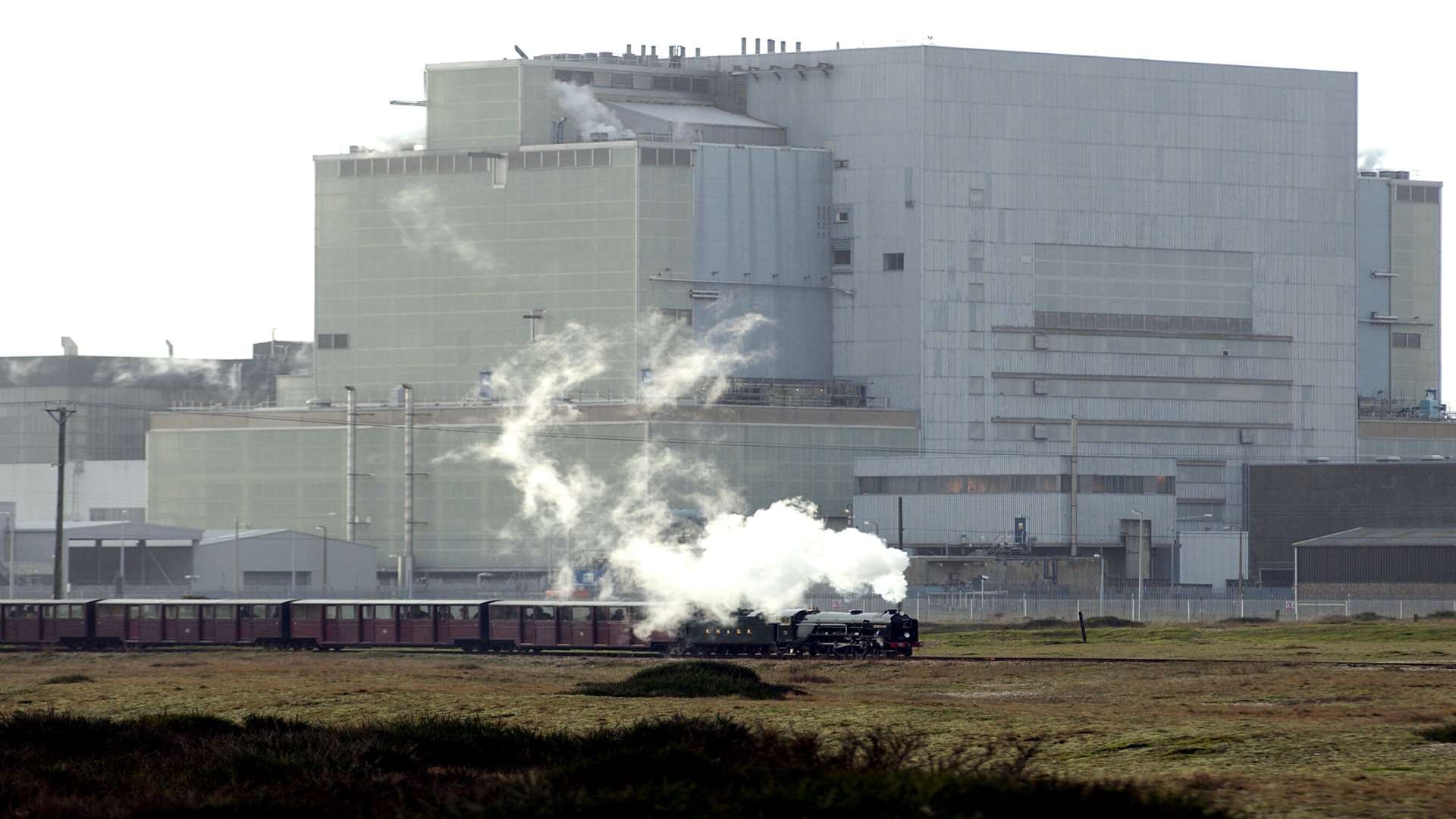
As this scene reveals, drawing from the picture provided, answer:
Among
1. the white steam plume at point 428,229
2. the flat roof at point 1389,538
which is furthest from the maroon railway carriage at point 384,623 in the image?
the white steam plume at point 428,229

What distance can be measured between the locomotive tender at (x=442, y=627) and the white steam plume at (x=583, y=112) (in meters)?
92.3

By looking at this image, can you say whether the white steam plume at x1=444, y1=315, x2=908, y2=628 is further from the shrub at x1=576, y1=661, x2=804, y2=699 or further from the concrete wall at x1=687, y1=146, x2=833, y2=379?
the shrub at x1=576, y1=661, x2=804, y2=699

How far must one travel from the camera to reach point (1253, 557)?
568ft

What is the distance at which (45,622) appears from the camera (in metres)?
103

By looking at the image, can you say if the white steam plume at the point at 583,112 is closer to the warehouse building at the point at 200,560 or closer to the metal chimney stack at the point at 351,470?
the metal chimney stack at the point at 351,470

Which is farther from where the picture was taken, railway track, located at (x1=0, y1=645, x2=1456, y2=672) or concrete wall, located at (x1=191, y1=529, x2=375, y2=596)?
concrete wall, located at (x1=191, y1=529, x2=375, y2=596)

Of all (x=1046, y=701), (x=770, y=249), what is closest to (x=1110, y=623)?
(x=1046, y=701)

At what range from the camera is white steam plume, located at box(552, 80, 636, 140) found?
Answer: 186 m

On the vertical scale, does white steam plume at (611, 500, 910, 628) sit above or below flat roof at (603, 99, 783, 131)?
below

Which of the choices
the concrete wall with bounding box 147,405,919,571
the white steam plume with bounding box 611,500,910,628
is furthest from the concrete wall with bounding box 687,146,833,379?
the white steam plume with bounding box 611,500,910,628

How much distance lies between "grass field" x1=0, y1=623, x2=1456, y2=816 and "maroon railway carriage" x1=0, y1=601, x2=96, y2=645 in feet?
22.6

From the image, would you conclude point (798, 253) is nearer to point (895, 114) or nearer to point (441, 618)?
point (895, 114)

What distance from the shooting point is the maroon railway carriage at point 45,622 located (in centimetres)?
10194

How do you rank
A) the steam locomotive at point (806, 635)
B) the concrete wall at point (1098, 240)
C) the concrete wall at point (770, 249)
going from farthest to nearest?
the concrete wall at point (1098, 240)
the concrete wall at point (770, 249)
the steam locomotive at point (806, 635)
